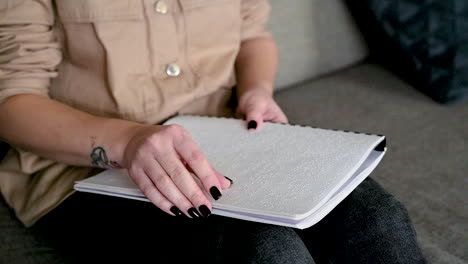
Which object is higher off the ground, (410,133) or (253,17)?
(253,17)

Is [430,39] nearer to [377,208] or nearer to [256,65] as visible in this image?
[256,65]

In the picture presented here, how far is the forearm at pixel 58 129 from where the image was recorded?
75 cm

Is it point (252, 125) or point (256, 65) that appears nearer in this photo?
point (252, 125)

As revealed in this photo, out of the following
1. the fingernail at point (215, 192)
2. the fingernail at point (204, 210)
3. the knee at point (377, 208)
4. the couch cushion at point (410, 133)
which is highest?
the fingernail at point (215, 192)

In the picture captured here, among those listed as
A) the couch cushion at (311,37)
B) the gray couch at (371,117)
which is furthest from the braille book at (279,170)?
the couch cushion at (311,37)

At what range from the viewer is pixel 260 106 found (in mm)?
892

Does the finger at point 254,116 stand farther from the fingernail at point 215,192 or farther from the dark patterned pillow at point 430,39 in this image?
the dark patterned pillow at point 430,39

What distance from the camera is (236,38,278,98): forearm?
99 cm

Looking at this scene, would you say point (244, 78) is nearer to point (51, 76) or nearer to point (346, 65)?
point (51, 76)

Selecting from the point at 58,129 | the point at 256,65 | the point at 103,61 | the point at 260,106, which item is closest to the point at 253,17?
the point at 256,65

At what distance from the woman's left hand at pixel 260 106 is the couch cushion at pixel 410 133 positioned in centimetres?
24

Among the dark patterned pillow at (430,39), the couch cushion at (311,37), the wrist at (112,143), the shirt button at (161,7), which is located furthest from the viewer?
the couch cushion at (311,37)

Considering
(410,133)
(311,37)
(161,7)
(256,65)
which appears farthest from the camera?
(311,37)

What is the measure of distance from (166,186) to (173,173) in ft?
0.06
